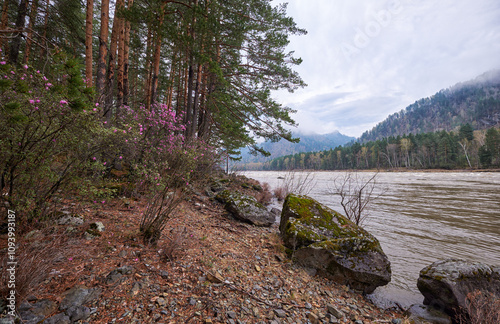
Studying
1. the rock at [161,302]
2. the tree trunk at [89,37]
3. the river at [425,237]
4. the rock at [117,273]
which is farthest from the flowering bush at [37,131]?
the river at [425,237]

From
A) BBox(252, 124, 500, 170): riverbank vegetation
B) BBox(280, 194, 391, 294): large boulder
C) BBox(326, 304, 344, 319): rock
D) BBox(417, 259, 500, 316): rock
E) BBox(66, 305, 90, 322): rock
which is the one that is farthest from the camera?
BBox(252, 124, 500, 170): riverbank vegetation

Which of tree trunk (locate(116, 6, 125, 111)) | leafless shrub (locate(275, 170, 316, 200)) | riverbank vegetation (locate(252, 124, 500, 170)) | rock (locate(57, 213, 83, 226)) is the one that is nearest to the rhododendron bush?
rock (locate(57, 213, 83, 226))

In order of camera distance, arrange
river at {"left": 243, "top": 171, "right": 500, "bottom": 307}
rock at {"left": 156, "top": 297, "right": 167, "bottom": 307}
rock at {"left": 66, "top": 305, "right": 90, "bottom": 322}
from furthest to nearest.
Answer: river at {"left": 243, "top": 171, "right": 500, "bottom": 307}, rock at {"left": 156, "top": 297, "right": 167, "bottom": 307}, rock at {"left": 66, "top": 305, "right": 90, "bottom": 322}

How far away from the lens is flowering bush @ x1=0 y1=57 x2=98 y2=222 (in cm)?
237

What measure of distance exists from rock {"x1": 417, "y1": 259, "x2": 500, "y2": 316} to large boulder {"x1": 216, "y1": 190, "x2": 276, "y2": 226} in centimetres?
409

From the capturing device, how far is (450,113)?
154 meters

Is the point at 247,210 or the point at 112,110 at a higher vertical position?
the point at 112,110

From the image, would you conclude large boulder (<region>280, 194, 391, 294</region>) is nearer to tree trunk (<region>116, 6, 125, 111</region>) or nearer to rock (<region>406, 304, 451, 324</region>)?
rock (<region>406, 304, 451, 324</region>)

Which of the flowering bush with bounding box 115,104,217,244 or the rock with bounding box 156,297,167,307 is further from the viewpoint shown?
the flowering bush with bounding box 115,104,217,244

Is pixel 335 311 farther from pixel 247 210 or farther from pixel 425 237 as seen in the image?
pixel 425 237

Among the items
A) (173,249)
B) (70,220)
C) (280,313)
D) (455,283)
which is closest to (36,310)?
(173,249)

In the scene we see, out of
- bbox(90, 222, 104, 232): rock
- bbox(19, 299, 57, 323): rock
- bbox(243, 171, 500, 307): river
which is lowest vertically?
bbox(243, 171, 500, 307): river

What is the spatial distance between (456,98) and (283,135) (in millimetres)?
249723

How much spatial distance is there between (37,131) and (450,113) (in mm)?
225356
